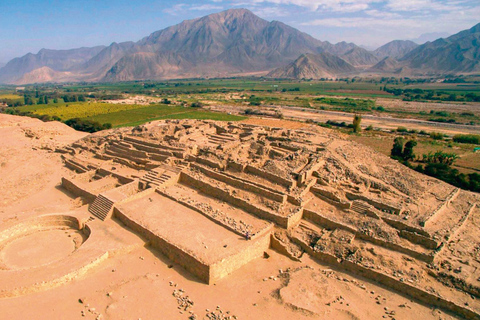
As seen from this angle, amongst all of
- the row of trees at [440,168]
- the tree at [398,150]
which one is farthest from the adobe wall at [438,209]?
the tree at [398,150]

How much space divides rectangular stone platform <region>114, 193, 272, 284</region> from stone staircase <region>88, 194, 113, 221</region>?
2.15ft

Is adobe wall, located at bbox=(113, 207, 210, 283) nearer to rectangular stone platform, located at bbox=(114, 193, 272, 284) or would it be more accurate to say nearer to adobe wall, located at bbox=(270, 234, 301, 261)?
rectangular stone platform, located at bbox=(114, 193, 272, 284)

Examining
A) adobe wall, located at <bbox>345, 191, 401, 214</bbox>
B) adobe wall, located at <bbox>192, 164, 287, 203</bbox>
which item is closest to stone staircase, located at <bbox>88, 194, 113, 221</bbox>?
adobe wall, located at <bbox>192, 164, 287, 203</bbox>

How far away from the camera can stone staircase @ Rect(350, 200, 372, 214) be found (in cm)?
2028

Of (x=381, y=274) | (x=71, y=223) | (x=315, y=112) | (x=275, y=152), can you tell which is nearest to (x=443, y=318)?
(x=381, y=274)

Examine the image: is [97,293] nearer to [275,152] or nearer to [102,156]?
[275,152]

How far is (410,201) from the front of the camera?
2202cm

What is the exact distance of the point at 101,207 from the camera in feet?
70.6

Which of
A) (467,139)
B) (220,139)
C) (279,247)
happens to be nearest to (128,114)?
(220,139)

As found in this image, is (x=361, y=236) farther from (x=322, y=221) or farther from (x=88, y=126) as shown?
(x=88, y=126)

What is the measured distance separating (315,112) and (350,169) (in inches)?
2354

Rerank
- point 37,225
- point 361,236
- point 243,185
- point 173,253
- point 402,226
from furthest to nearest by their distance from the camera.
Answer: point 243,185 < point 37,225 < point 402,226 < point 361,236 < point 173,253

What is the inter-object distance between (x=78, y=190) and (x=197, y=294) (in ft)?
53.0

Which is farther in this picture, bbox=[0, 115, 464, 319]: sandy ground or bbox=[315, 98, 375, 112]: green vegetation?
bbox=[315, 98, 375, 112]: green vegetation
